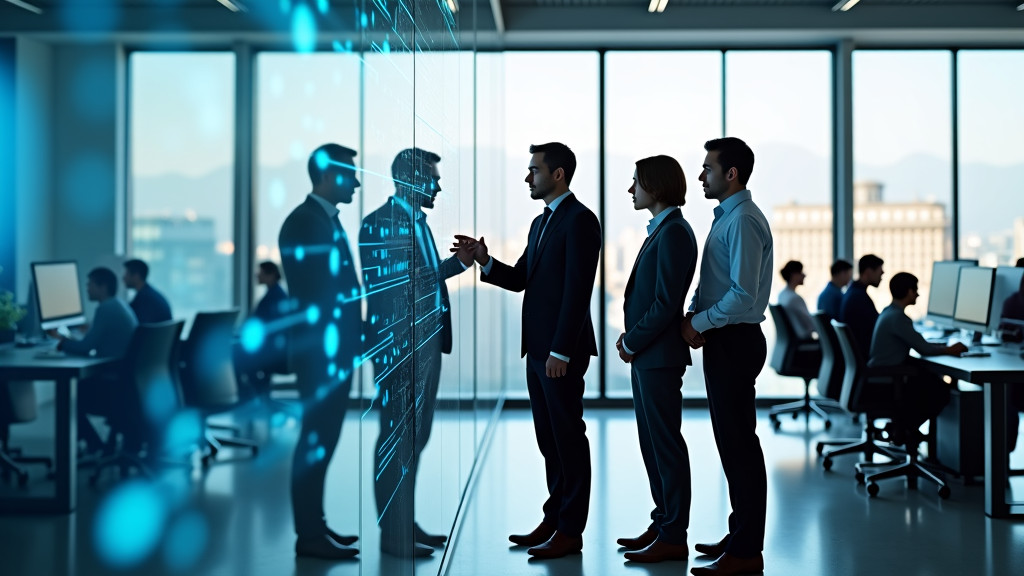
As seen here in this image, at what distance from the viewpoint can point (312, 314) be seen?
127 cm

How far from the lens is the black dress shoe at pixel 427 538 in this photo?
2.93 metres

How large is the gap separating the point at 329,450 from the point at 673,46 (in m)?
7.94

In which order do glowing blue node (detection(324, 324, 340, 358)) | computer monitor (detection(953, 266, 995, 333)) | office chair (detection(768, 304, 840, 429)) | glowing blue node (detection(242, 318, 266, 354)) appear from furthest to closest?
office chair (detection(768, 304, 840, 429)), computer monitor (detection(953, 266, 995, 333)), glowing blue node (detection(324, 324, 340, 358)), glowing blue node (detection(242, 318, 266, 354))

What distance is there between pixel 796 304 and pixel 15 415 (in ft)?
23.0

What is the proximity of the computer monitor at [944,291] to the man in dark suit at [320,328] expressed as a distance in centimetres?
571

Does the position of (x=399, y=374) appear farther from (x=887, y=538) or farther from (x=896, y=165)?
(x=896, y=165)

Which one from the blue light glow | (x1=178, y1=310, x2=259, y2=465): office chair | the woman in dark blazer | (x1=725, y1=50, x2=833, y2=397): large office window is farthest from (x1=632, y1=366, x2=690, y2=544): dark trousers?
(x1=725, y1=50, x2=833, y2=397): large office window

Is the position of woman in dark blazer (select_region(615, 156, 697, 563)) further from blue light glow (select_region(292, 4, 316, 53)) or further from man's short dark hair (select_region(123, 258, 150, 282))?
man's short dark hair (select_region(123, 258, 150, 282))

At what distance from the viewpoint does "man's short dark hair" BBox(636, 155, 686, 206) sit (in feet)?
12.0

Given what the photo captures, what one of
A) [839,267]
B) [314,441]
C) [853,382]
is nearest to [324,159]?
[314,441]

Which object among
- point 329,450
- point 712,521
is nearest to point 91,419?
point 329,450

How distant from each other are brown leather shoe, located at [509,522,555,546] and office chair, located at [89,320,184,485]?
3.39 meters

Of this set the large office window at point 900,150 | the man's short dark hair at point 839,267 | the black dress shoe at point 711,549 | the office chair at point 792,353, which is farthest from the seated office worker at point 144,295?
the large office window at point 900,150

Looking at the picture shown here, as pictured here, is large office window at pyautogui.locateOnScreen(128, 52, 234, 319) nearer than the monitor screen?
Yes
